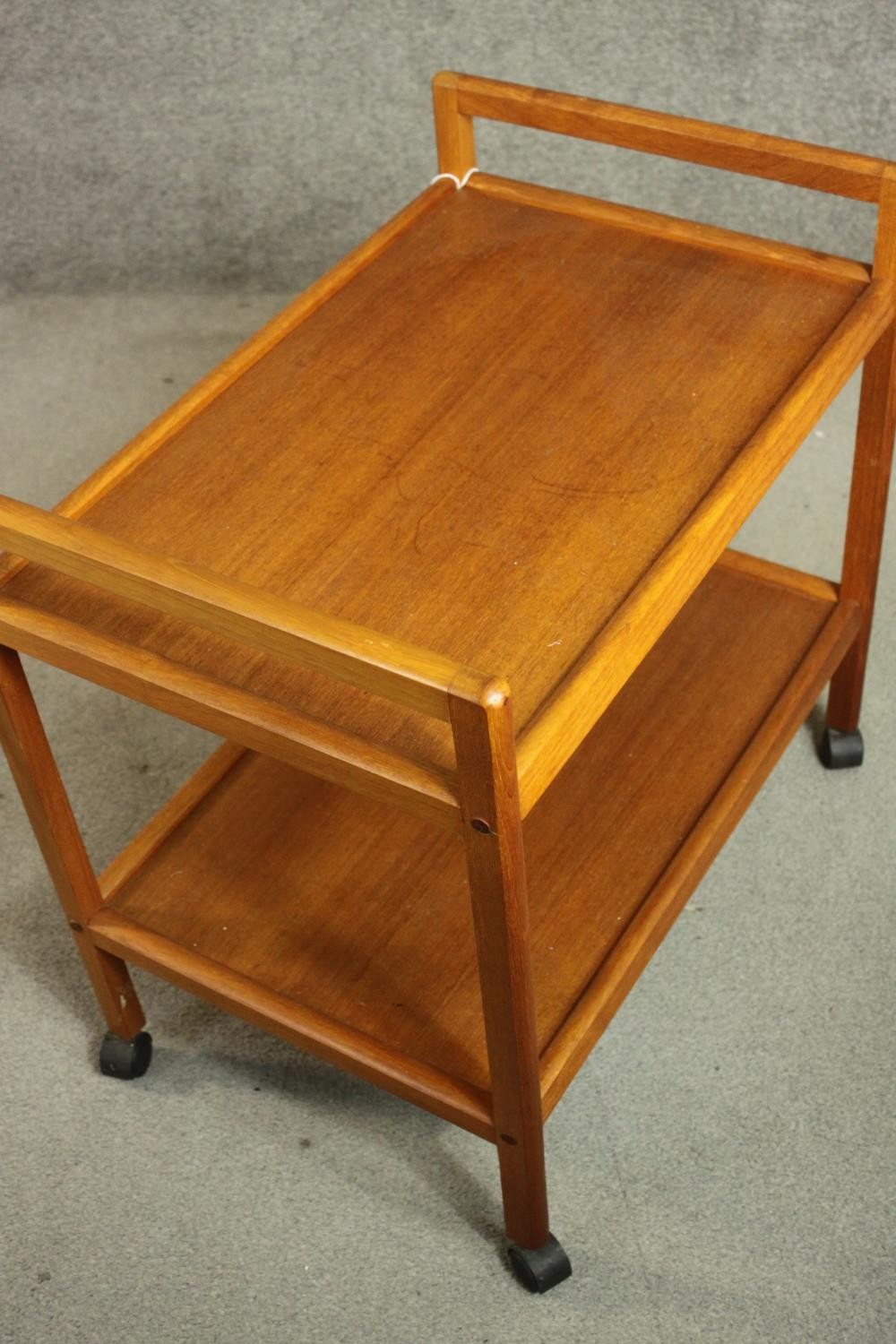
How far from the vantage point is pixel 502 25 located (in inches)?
72.0

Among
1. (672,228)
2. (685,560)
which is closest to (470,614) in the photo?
(685,560)

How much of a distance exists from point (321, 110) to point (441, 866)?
1.12m

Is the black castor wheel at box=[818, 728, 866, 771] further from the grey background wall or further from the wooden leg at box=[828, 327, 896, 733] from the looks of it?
the grey background wall

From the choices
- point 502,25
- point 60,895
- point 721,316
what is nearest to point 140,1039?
point 60,895

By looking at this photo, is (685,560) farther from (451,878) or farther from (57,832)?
(57,832)

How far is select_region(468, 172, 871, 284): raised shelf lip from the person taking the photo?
1.17 m

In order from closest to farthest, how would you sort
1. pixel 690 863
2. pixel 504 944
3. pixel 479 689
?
pixel 479 689
pixel 504 944
pixel 690 863

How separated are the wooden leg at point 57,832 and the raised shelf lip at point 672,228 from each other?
561 mm

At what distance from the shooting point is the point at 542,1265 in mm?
1094

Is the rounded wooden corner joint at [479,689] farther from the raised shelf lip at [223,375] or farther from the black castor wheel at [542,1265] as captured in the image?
the black castor wheel at [542,1265]

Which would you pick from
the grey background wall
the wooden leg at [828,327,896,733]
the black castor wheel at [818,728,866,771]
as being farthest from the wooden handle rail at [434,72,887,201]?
the grey background wall

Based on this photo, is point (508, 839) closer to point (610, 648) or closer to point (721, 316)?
point (610, 648)

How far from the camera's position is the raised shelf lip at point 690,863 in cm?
105

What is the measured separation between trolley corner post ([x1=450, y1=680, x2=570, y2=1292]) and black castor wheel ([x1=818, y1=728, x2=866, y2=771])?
53cm
